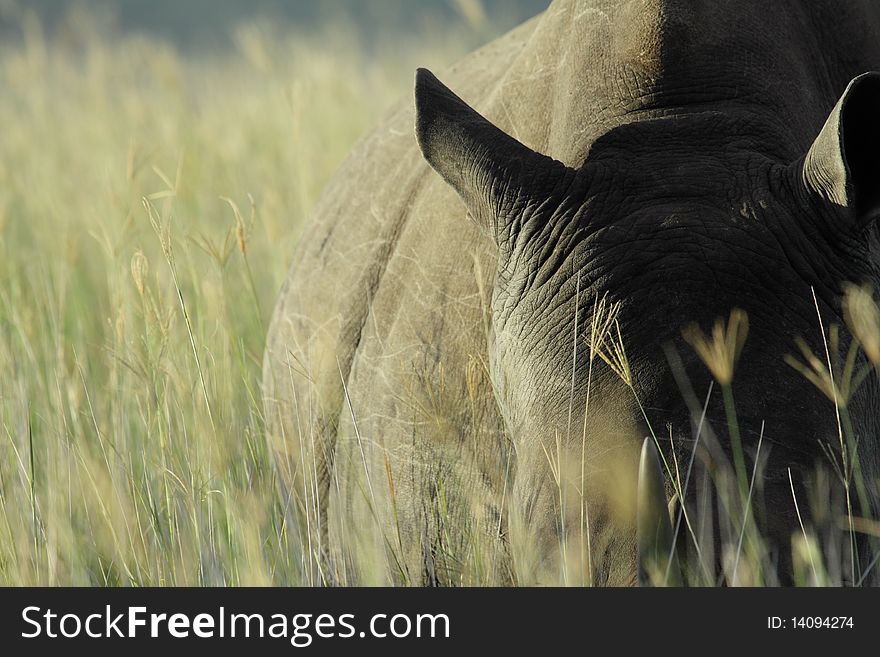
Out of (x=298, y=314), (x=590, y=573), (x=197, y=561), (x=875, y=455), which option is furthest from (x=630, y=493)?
(x=298, y=314)

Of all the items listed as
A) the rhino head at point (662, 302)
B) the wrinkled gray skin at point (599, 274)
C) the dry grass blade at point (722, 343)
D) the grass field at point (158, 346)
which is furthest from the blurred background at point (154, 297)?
the dry grass blade at point (722, 343)

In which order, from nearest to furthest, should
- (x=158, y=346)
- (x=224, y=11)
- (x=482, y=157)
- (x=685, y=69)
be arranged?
(x=482, y=157) → (x=685, y=69) → (x=158, y=346) → (x=224, y=11)

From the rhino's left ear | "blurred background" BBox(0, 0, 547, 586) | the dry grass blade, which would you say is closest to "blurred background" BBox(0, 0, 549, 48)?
"blurred background" BBox(0, 0, 547, 586)

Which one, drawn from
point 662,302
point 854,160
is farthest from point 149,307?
point 854,160

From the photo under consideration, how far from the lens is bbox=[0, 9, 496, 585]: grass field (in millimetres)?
3006

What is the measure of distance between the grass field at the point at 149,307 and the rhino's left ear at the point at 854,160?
135 centimetres

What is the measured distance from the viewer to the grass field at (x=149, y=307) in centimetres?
301

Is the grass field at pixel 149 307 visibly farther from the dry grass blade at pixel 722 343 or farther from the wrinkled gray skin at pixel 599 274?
the dry grass blade at pixel 722 343

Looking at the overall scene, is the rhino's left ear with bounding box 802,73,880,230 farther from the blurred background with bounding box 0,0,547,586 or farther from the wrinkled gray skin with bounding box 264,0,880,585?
the blurred background with bounding box 0,0,547,586

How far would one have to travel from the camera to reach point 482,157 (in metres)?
2.59

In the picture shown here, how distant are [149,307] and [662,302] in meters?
1.36

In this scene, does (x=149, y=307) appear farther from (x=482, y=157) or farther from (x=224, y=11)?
(x=224, y=11)
